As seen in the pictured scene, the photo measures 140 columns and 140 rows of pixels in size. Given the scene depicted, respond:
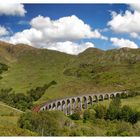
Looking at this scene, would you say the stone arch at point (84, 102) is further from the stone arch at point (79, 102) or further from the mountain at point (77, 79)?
the mountain at point (77, 79)

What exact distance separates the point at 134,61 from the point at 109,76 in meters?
40.6

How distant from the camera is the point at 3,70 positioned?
197 metres

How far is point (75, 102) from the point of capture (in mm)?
109062

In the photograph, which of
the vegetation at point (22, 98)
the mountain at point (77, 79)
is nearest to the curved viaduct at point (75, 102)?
the vegetation at point (22, 98)

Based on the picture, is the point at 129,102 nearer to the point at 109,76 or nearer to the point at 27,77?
the point at 109,76

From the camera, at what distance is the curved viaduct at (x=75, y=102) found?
326 ft

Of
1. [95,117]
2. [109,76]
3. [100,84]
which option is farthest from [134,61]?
[95,117]

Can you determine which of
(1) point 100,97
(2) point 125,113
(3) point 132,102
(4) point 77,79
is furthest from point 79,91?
(2) point 125,113

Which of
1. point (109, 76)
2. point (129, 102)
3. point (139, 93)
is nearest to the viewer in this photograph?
point (129, 102)

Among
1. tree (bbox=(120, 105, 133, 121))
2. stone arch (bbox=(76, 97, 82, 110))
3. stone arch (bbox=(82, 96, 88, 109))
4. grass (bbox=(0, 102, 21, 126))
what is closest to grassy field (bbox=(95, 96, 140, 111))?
stone arch (bbox=(82, 96, 88, 109))

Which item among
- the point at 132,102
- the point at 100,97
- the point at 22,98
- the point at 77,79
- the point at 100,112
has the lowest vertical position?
the point at 100,112

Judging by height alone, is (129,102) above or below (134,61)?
below

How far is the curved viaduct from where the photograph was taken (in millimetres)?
99506

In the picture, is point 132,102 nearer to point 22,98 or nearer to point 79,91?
point 79,91
